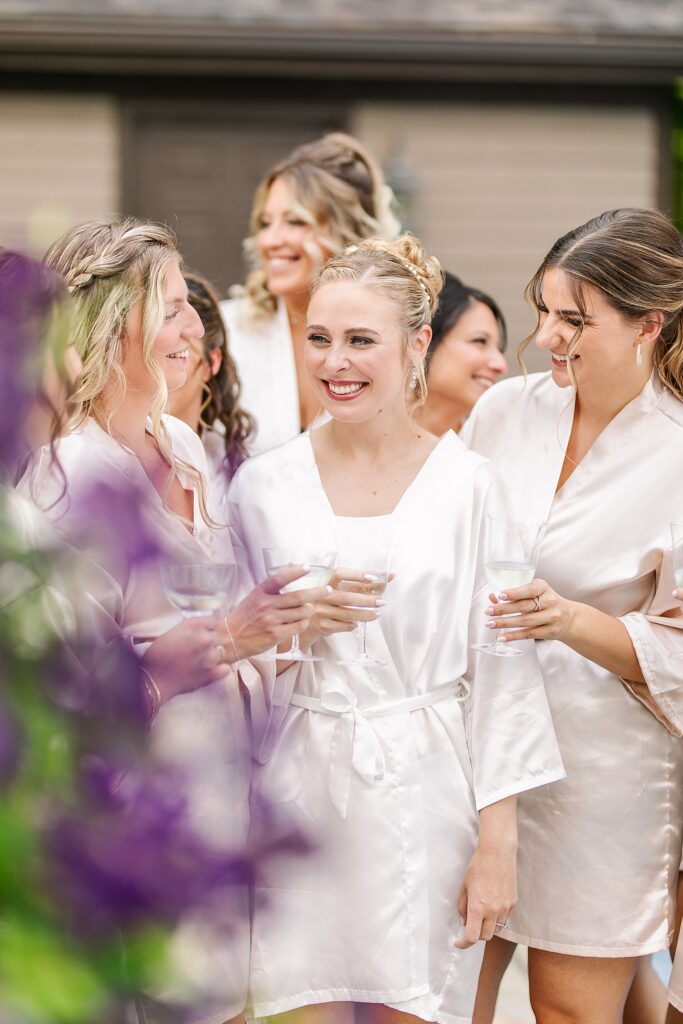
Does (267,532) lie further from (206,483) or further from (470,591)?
(470,591)

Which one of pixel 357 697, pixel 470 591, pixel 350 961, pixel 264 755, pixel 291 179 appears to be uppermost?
pixel 264 755

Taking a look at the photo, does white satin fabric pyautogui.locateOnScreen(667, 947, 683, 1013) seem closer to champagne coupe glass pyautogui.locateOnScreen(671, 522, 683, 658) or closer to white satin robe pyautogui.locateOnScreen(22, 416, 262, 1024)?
champagne coupe glass pyautogui.locateOnScreen(671, 522, 683, 658)

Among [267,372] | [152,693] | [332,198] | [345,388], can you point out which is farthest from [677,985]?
[332,198]

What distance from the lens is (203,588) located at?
1602 millimetres

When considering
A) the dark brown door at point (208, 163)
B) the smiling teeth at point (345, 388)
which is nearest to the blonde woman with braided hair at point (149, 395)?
the smiling teeth at point (345, 388)

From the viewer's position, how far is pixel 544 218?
348 inches

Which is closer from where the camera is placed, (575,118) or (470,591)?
(470,591)

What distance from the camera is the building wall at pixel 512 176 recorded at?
28.5ft

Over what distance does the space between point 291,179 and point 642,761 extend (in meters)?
2.25

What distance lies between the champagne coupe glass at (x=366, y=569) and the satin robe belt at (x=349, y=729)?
0.28ft

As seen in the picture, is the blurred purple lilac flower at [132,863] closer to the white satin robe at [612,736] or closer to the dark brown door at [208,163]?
the white satin robe at [612,736]

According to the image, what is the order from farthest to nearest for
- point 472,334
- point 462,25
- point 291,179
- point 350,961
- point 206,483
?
point 462,25
point 291,179
point 472,334
point 206,483
point 350,961

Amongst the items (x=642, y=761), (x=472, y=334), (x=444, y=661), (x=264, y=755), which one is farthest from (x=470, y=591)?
(x=264, y=755)

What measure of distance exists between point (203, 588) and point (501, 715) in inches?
45.9
